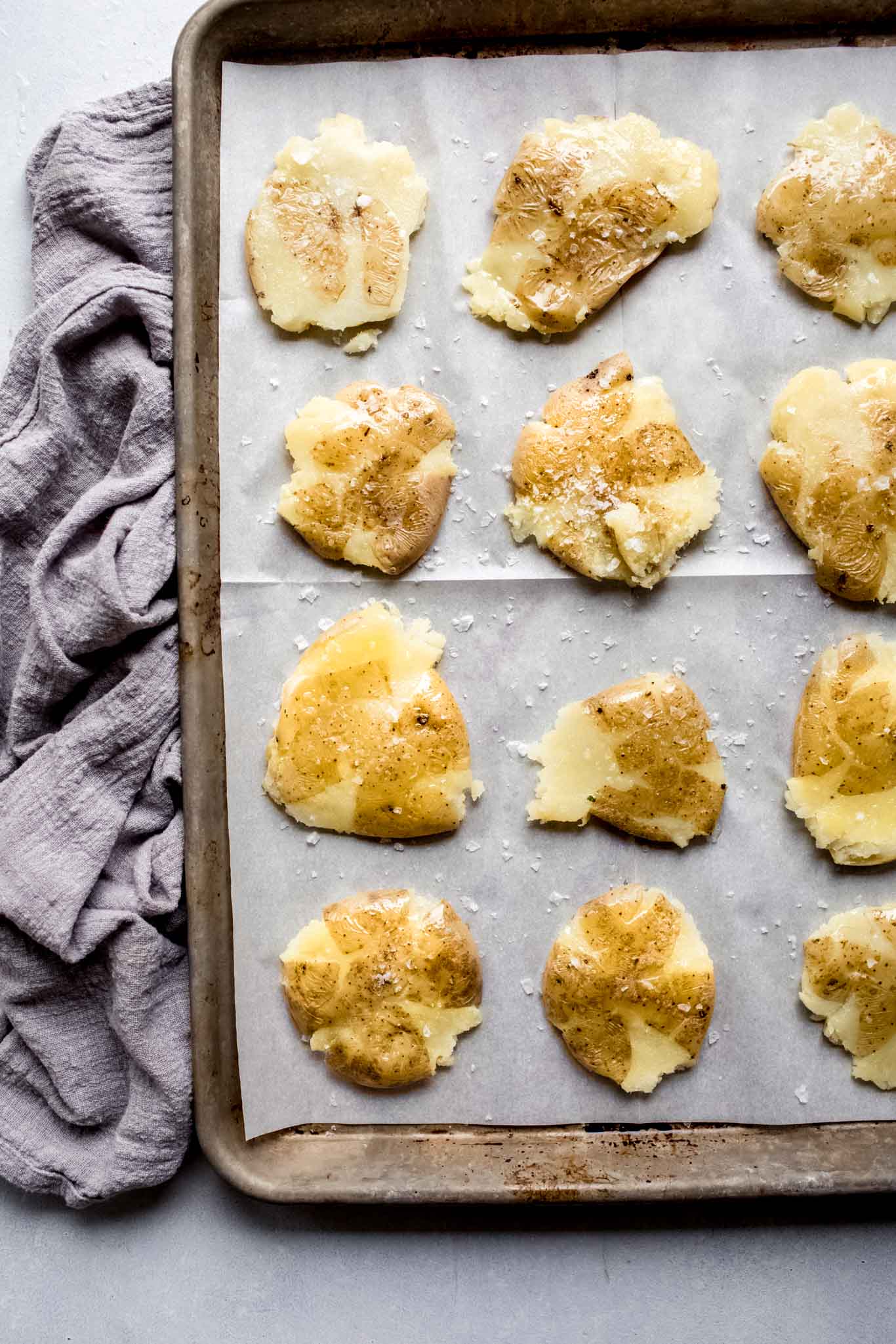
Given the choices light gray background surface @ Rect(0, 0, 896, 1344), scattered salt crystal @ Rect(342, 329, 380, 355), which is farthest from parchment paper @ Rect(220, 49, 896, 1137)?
light gray background surface @ Rect(0, 0, 896, 1344)

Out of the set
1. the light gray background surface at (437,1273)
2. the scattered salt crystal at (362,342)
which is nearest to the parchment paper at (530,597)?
the scattered salt crystal at (362,342)

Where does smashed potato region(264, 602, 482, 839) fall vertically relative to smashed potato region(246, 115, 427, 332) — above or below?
below

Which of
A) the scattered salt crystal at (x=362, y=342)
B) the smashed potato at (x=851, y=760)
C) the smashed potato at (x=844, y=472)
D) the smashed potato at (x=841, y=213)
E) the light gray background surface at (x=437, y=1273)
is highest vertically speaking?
the smashed potato at (x=841, y=213)

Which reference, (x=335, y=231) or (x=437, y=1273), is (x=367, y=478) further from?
(x=437, y=1273)

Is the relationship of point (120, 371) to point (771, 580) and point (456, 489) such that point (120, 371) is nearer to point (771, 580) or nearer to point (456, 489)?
point (456, 489)

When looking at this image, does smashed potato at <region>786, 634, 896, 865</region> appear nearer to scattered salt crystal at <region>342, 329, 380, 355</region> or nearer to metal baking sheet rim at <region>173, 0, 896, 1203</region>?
metal baking sheet rim at <region>173, 0, 896, 1203</region>

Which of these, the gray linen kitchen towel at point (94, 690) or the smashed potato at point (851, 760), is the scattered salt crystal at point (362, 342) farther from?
the smashed potato at point (851, 760)
